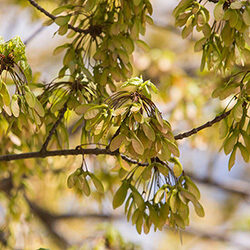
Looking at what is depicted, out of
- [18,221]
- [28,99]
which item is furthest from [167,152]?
[18,221]

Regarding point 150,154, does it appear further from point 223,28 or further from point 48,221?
point 48,221

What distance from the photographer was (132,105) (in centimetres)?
130

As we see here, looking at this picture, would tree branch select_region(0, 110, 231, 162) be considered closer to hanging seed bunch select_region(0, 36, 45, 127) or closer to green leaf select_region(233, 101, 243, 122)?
green leaf select_region(233, 101, 243, 122)

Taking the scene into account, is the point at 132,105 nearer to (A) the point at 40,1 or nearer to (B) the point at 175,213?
(B) the point at 175,213

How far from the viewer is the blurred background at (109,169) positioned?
271 centimetres

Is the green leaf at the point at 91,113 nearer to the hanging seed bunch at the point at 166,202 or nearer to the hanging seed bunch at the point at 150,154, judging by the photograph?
the hanging seed bunch at the point at 150,154

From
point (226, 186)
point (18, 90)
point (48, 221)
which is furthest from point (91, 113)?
point (48, 221)

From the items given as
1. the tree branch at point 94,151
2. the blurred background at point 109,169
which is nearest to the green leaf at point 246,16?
the tree branch at point 94,151

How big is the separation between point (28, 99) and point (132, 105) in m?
0.29

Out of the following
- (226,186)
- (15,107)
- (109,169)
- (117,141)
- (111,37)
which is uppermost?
(226,186)

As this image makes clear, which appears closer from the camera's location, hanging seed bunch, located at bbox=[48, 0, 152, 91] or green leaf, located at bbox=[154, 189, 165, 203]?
green leaf, located at bbox=[154, 189, 165, 203]

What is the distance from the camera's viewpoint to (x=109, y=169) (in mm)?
2533

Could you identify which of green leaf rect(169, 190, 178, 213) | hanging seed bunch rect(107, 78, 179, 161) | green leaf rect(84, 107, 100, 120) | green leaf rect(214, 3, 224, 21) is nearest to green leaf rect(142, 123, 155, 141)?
hanging seed bunch rect(107, 78, 179, 161)

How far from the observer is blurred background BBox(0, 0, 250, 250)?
2.71 m
